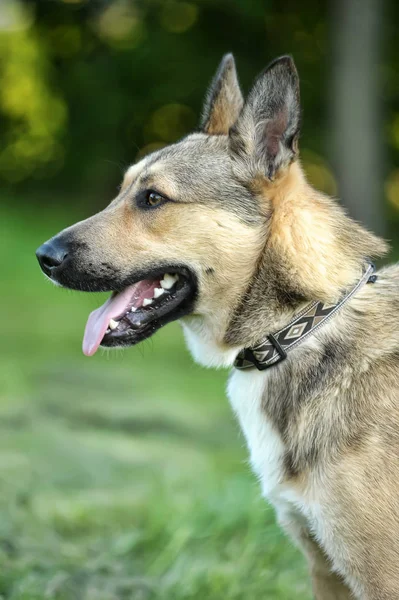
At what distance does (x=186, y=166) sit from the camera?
3600 mm

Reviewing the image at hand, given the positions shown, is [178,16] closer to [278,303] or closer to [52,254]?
[52,254]

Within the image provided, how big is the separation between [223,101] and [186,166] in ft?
2.08

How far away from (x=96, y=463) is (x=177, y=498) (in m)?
0.92

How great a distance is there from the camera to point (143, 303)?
349 centimetres

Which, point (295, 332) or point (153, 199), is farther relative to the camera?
point (153, 199)

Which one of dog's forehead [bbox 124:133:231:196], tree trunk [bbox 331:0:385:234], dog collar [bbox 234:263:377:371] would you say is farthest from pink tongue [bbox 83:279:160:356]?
tree trunk [bbox 331:0:385:234]

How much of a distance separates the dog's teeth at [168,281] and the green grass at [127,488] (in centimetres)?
95

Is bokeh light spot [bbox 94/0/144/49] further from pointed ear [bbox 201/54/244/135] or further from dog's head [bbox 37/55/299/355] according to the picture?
dog's head [bbox 37/55/299/355]

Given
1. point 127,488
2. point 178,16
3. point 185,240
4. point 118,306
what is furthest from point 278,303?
point 178,16

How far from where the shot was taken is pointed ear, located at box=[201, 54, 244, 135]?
13.2 feet

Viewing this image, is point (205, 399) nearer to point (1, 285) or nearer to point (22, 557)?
point (22, 557)

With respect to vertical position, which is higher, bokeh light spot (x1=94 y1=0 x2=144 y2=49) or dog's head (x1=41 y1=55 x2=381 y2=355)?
dog's head (x1=41 y1=55 x2=381 y2=355)

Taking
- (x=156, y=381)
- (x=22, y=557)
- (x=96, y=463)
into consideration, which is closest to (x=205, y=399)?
(x=156, y=381)

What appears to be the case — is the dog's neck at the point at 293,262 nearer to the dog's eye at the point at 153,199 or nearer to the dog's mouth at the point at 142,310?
the dog's mouth at the point at 142,310
